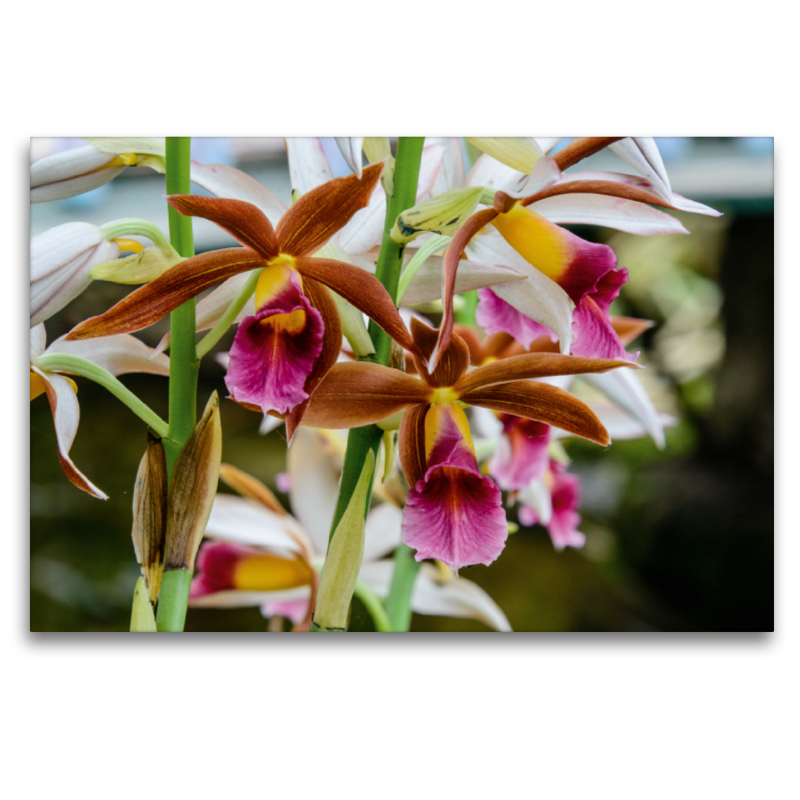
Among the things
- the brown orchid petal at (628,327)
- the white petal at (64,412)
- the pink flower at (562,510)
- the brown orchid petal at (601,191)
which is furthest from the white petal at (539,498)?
the white petal at (64,412)

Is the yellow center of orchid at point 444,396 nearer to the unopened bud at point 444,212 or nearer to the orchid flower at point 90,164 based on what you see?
the unopened bud at point 444,212

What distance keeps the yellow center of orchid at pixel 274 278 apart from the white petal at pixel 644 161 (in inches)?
21.9

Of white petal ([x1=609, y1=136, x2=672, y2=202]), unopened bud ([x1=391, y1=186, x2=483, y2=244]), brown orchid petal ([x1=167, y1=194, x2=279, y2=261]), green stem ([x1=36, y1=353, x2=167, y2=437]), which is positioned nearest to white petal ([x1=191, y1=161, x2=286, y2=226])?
brown orchid petal ([x1=167, y1=194, x2=279, y2=261])

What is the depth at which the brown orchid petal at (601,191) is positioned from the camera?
1204mm

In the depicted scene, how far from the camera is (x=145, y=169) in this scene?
1309 mm

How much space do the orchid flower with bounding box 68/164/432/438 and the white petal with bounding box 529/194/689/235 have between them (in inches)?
11.9

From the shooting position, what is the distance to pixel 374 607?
1.46 m

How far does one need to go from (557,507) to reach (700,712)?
0.57 metres

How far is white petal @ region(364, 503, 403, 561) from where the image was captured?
143 centimetres

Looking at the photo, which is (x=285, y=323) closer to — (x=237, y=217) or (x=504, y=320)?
(x=237, y=217)

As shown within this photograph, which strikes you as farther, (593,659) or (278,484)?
(593,659)

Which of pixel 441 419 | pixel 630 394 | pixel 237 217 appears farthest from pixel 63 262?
pixel 630 394
